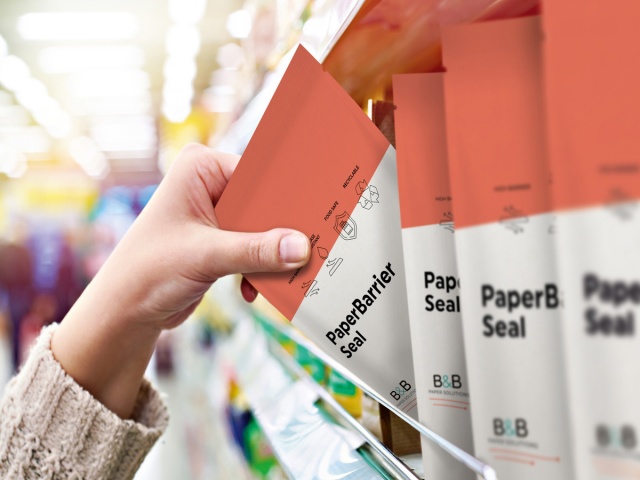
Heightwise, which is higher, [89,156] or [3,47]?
[89,156]

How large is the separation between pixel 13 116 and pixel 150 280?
11.3 metres

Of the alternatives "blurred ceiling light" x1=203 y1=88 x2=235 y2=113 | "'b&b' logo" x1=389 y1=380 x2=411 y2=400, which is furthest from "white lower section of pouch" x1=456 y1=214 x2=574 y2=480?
"blurred ceiling light" x1=203 y1=88 x2=235 y2=113

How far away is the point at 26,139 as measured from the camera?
12797 mm

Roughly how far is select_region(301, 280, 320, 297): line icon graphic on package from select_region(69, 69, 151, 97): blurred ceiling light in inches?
332

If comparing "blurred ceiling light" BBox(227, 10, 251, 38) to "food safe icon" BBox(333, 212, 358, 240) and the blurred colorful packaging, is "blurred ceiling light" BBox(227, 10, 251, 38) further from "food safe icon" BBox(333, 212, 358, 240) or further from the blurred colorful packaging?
"food safe icon" BBox(333, 212, 358, 240)

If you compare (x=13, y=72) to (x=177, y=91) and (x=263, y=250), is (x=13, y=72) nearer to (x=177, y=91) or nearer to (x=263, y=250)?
(x=177, y=91)

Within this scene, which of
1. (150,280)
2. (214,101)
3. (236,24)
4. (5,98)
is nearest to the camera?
(150,280)

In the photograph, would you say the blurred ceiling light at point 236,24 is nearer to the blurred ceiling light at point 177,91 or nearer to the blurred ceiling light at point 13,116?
Result: the blurred ceiling light at point 177,91

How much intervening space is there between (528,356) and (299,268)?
355 mm

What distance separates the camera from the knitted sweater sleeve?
3.41 feet

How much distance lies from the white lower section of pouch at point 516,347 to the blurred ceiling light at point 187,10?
619 centimetres

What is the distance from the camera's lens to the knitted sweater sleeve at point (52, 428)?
40.9 inches

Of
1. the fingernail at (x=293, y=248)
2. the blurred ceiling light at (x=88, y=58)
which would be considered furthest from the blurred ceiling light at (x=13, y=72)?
the fingernail at (x=293, y=248)

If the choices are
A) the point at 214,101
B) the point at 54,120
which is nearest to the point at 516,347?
the point at 214,101
